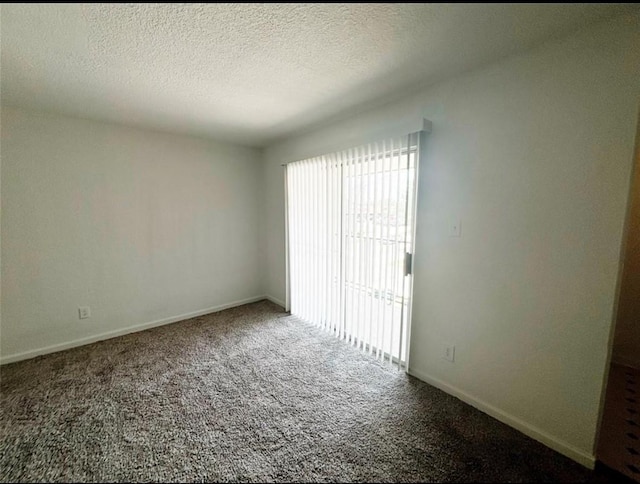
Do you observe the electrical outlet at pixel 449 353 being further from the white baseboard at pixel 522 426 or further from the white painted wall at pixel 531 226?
the white baseboard at pixel 522 426

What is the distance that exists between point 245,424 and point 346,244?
5.63 feet

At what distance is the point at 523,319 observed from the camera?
1.59 m

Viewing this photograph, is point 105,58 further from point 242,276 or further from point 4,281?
point 242,276

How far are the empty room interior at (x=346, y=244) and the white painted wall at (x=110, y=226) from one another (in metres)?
0.02

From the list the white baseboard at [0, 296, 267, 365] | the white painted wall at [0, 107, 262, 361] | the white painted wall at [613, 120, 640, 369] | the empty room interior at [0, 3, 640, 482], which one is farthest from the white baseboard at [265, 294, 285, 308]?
the white painted wall at [613, 120, 640, 369]

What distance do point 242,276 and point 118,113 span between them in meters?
2.38

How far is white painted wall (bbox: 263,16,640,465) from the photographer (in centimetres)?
130

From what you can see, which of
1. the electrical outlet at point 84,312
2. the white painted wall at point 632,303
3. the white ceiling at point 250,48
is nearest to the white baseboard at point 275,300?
the electrical outlet at point 84,312

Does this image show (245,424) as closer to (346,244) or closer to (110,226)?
(346,244)

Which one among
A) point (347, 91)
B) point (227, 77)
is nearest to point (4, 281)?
point (227, 77)

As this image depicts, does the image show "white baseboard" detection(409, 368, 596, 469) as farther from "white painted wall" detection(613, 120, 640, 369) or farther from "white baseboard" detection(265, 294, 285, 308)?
"white baseboard" detection(265, 294, 285, 308)

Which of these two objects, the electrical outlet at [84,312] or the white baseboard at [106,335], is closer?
the white baseboard at [106,335]

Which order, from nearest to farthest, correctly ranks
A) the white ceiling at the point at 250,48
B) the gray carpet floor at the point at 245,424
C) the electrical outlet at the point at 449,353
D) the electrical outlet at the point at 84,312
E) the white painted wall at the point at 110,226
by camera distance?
the white ceiling at the point at 250,48 < the gray carpet floor at the point at 245,424 < the electrical outlet at the point at 449,353 < the white painted wall at the point at 110,226 < the electrical outlet at the point at 84,312

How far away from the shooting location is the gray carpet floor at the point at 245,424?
4.47ft
